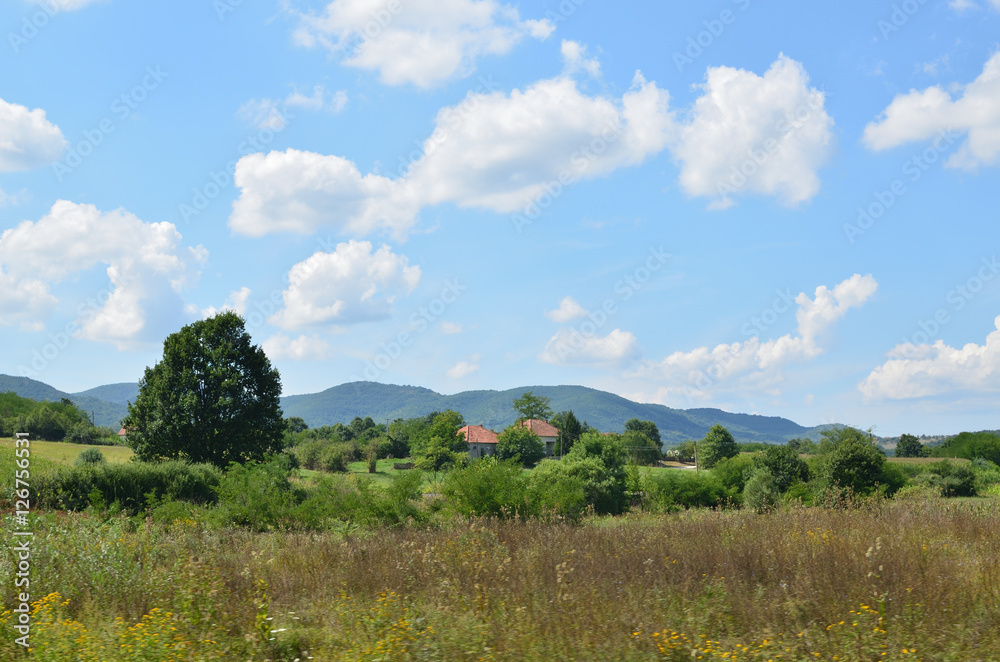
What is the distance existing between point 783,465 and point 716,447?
53949mm

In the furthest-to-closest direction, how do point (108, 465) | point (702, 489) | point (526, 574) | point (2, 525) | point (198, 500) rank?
point (702, 489)
point (198, 500)
point (108, 465)
point (2, 525)
point (526, 574)

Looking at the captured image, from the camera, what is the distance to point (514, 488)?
15.9 metres

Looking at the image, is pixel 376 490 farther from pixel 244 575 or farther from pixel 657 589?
pixel 657 589

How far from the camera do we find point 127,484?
926 inches

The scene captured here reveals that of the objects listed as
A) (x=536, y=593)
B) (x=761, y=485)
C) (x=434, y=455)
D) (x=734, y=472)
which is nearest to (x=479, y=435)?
(x=434, y=455)

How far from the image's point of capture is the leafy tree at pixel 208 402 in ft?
118

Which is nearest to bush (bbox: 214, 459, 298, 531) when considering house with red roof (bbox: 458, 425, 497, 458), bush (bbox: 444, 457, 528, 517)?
bush (bbox: 444, 457, 528, 517)

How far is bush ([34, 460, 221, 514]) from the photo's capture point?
20.1 metres

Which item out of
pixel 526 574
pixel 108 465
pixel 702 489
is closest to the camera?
pixel 526 574

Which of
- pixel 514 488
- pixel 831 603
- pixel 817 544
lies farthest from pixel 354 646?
pixel 514 488

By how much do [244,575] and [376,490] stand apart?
9539 millimetres

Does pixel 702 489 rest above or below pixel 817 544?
below

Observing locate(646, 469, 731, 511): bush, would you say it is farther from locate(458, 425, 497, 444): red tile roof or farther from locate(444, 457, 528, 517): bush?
locate(458, 425, 497, 444): red tile roof

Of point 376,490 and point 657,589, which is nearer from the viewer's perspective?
point 657,589
